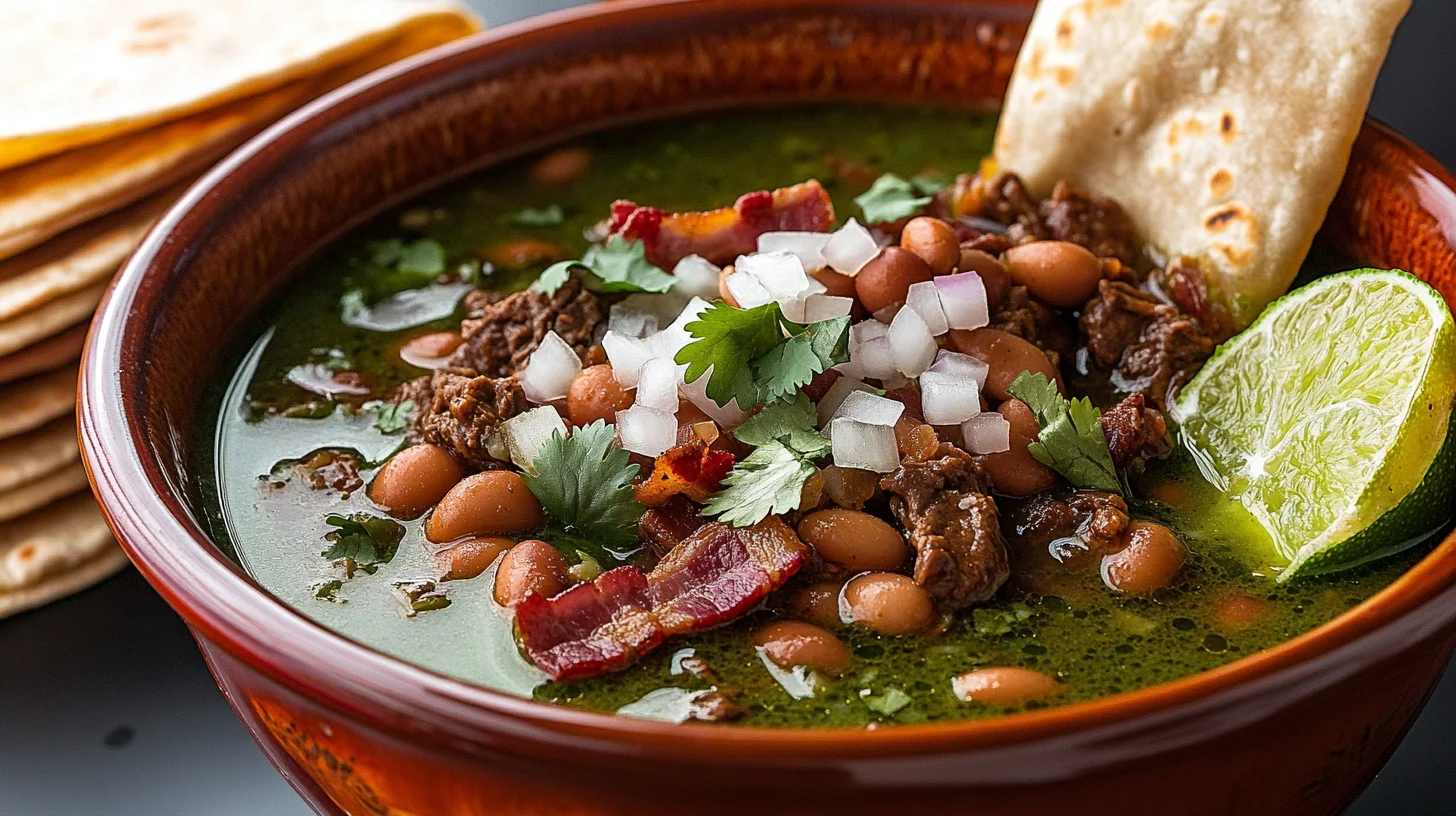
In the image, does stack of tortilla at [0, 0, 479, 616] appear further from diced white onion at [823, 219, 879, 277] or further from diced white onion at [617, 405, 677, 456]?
diced white onion at [823, 219, 879, 277]

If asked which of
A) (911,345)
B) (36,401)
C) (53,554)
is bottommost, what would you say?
(53,554)

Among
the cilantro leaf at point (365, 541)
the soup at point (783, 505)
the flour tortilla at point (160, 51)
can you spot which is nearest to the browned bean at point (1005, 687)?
the soup at point (783, 505)

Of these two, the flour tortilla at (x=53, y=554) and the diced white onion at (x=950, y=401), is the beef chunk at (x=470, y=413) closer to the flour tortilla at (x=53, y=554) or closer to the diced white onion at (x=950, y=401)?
the diced white onion at (x=950, y=401)

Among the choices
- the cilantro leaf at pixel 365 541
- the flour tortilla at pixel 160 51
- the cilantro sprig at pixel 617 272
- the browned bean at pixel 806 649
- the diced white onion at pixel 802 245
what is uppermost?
the flour tortilla at pixel 160 51

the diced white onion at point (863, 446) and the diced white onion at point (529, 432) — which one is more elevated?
the diced white onion at point (863, 446)

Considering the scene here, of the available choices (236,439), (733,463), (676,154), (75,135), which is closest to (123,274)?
(236,439)

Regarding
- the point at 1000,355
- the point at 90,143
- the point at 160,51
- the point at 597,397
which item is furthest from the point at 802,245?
the point at 160,51

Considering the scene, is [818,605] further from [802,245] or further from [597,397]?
[802,245]

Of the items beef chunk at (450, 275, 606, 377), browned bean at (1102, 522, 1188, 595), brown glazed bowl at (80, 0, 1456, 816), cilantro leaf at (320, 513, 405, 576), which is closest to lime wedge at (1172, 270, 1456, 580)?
browned bean at (1102, 522, 1188, 595)
